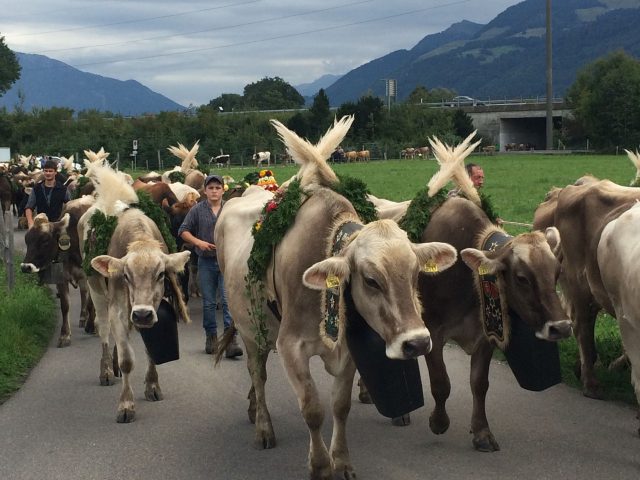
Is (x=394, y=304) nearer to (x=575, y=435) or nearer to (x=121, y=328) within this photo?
(x=575, y=435)

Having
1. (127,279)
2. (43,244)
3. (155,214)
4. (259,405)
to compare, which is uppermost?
(155,214)

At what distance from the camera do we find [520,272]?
6391mm

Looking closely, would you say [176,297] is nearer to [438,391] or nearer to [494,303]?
[438,391]

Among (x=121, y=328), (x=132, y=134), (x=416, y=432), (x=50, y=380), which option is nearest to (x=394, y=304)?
(x=416, y=432)

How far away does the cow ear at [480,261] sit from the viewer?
21.4 ft

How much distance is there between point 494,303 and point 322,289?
1.52 metres

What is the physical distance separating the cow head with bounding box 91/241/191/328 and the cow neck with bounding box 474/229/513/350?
273cm

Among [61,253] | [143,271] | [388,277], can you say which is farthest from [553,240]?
[61,253]

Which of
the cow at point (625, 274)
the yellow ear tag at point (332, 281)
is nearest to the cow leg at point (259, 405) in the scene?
the yellow ear tag at point (332, 281)

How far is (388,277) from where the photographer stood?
17.8 feet

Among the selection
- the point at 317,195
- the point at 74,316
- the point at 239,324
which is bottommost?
the point at 74,316

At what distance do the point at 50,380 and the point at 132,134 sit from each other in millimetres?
68084

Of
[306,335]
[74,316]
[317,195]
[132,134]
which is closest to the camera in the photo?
[306,335]

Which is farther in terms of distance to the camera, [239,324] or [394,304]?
[239,324]
